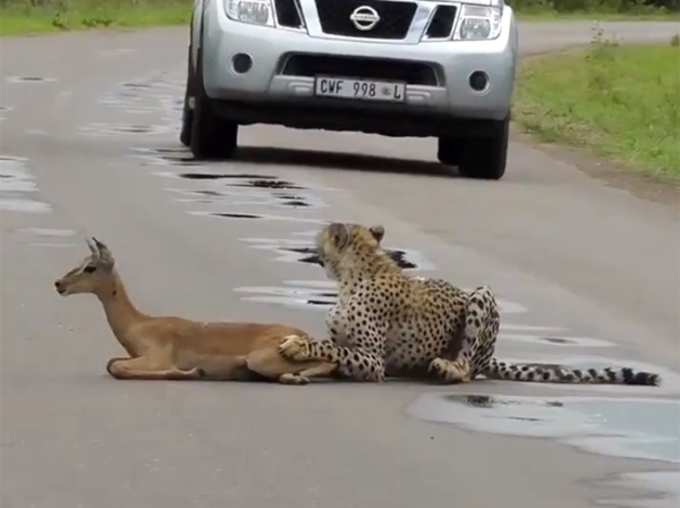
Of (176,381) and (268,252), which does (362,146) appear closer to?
(268,252)

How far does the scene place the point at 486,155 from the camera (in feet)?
56.9

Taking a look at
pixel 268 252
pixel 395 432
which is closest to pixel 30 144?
pixel 268 252

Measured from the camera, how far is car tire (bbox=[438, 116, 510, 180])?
17234 millimetres

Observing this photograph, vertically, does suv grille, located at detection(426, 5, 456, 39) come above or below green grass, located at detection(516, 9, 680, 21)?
above

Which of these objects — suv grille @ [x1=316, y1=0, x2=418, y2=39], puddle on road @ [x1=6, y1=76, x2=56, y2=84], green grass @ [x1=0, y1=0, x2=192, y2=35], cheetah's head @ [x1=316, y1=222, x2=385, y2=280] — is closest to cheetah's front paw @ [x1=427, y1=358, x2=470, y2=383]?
cheetah's head @ [x1=316, y1=222, x2=385, y2=280]

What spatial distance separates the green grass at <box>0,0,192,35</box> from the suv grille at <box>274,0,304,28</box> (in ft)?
79.2

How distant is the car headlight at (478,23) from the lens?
1706 centimetres

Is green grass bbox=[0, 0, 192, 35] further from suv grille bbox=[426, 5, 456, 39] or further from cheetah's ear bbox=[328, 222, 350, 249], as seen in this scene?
cheetah's ear bbox=[328, 222, 350, 249]

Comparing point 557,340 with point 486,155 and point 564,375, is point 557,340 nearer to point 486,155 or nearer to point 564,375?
point 564,375

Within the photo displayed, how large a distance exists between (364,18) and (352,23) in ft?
0.33

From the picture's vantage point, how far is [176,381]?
8.40 metres

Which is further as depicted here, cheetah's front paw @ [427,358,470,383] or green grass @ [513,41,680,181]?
green grass @ [513,41,680,181]

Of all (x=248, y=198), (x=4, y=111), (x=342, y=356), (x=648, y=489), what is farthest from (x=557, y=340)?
(x=4, y=111)

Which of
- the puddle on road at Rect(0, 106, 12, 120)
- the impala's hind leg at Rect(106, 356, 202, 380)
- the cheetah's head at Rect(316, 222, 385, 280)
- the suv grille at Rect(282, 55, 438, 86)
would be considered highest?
the cheetah's head at Rect(316, 222, 385, 280)
